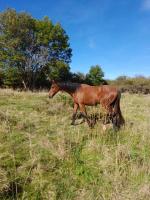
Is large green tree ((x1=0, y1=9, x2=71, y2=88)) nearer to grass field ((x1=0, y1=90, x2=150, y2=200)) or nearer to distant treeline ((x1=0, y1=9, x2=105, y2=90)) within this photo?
distant treeline ((x1=0, y1=9, x2=105, y2=90))

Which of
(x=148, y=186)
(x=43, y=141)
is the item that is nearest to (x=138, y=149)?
(x=148, y=186)

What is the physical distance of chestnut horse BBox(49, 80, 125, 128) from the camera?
24.1ft

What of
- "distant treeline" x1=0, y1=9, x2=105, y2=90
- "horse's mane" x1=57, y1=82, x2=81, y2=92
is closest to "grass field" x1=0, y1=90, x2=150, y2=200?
"horse's mane" x1=57, y1=82, x2=81, y2=92

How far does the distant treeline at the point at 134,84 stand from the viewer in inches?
1258

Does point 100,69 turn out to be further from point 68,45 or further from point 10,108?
point 10,108

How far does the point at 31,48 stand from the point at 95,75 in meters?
9.98

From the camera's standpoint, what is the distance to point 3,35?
27.0 m

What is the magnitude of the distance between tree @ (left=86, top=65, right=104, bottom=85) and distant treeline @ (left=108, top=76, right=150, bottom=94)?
2786 millimetres

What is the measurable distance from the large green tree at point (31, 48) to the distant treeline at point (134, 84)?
8.77m

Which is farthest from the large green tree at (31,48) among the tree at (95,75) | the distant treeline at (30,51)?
the tree at (95,75)

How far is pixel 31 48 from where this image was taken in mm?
28250

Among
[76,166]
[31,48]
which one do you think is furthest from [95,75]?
[76,166]

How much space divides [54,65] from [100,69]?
27.7 ft

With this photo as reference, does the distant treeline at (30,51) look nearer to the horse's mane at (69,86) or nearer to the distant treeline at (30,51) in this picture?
the distant treeline at (30,51)
